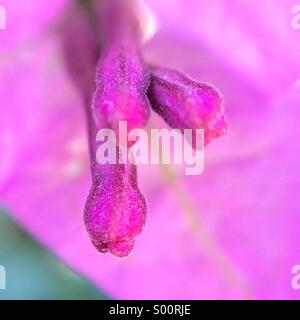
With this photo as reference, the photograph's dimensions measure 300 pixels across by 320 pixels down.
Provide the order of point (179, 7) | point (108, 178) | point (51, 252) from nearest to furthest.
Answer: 1. point (108, 178)
2. point (179, 7)
3. point (51, 252)

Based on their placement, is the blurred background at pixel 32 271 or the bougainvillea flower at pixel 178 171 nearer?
the bougainvillea flower at pixel 178 171

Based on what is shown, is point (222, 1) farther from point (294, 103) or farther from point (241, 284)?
point (241, 284)

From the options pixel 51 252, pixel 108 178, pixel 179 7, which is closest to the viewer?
pixel 108 178

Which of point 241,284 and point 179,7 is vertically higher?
point 179,7
